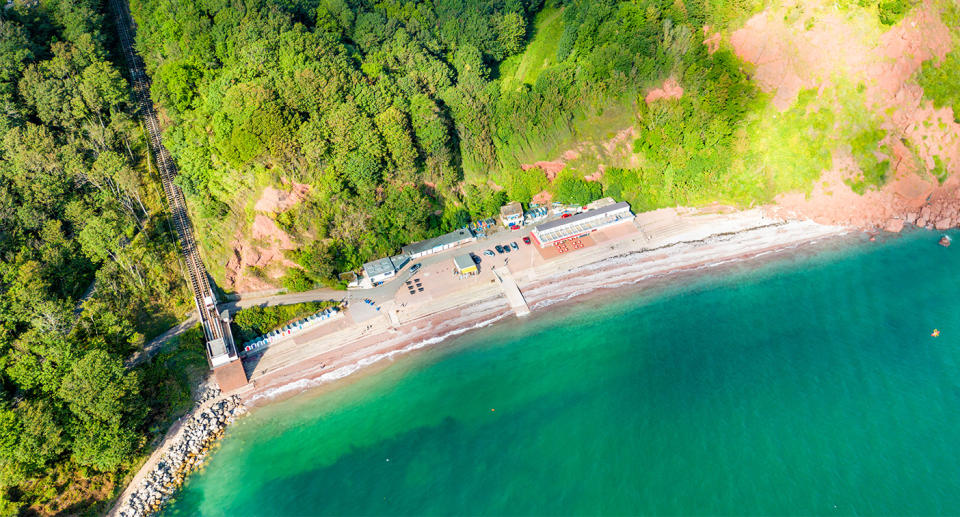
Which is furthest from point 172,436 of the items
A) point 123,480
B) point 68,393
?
point 68,393

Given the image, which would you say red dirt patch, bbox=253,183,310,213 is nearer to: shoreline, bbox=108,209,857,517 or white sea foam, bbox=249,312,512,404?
shoreline, bbox=108,209,857,517

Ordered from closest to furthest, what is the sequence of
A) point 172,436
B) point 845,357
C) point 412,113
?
point 172,436 → point 845,357 → point 412,113

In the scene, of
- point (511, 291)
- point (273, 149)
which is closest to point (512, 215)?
point (511, 291)

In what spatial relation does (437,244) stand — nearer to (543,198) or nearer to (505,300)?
(505,300)

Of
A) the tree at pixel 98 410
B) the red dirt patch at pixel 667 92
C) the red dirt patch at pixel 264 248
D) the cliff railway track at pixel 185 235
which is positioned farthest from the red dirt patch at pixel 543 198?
the tree at pixel 98 410

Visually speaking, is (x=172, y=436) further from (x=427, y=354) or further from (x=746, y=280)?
(x=746, y=280)

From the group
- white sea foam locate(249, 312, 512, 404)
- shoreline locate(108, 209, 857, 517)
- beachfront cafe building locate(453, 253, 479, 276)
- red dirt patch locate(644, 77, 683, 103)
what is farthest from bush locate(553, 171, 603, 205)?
white sea foam locate(249, 312, 512, 404)

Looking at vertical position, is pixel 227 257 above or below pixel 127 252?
below
